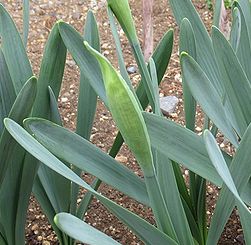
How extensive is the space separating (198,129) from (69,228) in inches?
43.1

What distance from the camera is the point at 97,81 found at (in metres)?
1.08

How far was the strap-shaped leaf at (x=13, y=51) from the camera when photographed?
1149 mm

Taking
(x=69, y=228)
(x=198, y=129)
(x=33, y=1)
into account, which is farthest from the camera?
(x=33, y=1)

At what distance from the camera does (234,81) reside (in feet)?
3.28

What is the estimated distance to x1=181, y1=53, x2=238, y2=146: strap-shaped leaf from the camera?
945mm

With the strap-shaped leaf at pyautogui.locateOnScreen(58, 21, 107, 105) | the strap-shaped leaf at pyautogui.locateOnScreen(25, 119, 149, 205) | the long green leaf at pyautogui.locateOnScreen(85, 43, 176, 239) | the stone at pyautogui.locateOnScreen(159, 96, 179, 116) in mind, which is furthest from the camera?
the stone at pyautogui.locateOnScreen(159, 96, 179, 116)

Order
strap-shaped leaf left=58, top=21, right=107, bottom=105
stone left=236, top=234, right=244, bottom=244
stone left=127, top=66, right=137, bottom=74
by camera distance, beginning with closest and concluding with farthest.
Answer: strap-shaped leaf left=58, top=21, right=107, bottom=105
stone left=236, top=234, right=244, bottom=244
stone left=127, top=66, right=137, bottom=74

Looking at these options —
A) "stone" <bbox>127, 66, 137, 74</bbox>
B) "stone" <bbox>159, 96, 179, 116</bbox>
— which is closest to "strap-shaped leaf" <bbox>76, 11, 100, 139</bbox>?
"stone" <bbox>159, 96, 179, 116</bbox>

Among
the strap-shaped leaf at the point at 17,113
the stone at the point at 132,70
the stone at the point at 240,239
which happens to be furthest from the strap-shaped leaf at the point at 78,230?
the stone at the point at 132,70

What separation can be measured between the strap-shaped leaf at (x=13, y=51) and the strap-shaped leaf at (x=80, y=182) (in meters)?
0.34

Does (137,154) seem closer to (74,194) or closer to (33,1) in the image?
(74,194)

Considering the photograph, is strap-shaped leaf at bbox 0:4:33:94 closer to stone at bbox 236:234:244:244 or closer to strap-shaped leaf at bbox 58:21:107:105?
strap-shaped leaf at bbox 58:21:107:105

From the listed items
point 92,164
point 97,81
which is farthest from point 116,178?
point 97,81

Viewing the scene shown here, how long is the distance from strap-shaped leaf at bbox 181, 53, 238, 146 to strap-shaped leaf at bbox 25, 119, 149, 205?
0.52 feet
